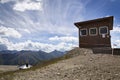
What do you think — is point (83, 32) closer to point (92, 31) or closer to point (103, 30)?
point (92, 31)

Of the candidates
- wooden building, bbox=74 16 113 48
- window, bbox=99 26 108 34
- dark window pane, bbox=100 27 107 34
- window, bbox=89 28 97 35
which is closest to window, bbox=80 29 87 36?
wooden building, bbox=74 16 113 48

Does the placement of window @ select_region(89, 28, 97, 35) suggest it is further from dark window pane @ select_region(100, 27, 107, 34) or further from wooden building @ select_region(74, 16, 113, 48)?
dark window pane @ select_region(100, 27, 107, 34)

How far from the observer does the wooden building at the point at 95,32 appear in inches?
1492

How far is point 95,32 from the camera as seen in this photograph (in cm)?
3956

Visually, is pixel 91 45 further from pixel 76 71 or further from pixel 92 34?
pixel 76 71

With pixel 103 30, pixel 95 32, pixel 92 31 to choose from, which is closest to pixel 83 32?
pixel 92 31

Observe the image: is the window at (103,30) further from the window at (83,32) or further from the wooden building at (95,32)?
the window at (83,32)

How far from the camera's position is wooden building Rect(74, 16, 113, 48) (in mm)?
37906

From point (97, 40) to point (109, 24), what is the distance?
411 cm

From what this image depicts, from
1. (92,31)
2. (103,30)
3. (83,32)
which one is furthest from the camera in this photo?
(83,32)

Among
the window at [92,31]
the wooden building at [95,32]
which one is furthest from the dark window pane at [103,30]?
the window at [92,31]

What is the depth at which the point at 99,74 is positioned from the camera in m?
18.4

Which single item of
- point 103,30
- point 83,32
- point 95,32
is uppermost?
point 103,30

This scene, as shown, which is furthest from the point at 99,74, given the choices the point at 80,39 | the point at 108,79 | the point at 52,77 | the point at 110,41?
the point at 80,39
